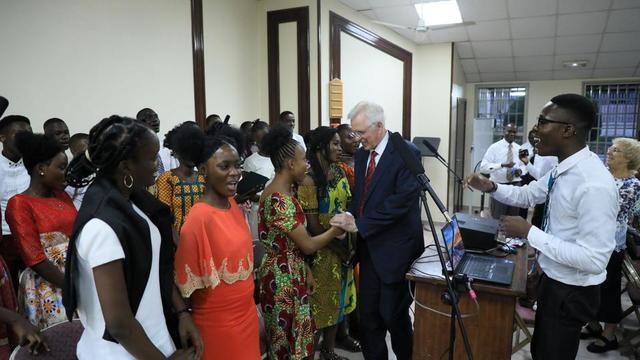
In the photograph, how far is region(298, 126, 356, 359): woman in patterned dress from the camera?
2.36 metres

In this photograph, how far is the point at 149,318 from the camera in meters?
1.16

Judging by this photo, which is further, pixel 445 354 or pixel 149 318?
pixel 445 354

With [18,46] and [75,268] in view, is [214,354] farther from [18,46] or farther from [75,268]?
[18,46]

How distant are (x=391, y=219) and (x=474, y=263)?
19.5 inches

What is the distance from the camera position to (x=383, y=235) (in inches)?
88.0

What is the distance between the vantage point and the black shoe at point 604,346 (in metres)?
2.97

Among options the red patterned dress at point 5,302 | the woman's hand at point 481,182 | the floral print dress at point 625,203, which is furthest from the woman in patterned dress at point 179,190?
the floral print dress at point 625,203

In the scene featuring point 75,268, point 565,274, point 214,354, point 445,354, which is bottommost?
point 445,354

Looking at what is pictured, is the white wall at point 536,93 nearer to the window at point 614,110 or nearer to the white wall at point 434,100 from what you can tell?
the window at point 614,110

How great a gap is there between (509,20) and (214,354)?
6.14 m

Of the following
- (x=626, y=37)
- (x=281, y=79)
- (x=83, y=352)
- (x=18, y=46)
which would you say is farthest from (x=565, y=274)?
(x=626, y=37)

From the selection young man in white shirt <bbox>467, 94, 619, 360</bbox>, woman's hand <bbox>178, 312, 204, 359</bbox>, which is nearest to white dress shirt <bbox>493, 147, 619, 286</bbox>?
young man in white shirt <bbox>467, 94, 619, 360</bbox>

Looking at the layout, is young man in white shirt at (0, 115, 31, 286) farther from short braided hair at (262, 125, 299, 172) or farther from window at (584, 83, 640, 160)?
window at (584, 83, 640, 160)

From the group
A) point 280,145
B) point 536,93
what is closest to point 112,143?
point 280,145
